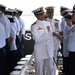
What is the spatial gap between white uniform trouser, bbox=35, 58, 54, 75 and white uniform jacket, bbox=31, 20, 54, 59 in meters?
0.08

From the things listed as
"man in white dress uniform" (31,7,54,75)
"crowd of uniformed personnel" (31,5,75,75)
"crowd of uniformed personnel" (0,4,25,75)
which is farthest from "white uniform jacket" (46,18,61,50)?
"crowd of uniformed personnel" (0,4,25,75)

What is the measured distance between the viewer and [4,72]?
→ 180 inches

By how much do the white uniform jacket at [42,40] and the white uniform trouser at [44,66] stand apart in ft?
0.27

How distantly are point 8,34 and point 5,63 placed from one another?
18.1 inches

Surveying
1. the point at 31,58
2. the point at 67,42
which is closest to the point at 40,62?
the point at 67,42

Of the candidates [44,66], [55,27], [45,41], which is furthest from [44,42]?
[55,27]

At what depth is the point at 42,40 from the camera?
4.35 m

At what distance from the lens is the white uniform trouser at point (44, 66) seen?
448 centimetres

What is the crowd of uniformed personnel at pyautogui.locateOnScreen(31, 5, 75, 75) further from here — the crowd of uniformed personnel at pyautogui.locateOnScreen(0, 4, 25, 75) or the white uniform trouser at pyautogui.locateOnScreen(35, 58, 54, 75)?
the crowd of uniformed personnel at pyautogui.locateOnScreen(0, 4, 25, 75)

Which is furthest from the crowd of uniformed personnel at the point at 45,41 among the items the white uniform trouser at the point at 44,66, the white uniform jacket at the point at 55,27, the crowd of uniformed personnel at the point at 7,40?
the crowd of uniformed personnel at the point at 7,40

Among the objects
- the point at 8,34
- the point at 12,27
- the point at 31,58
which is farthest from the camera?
the point at 31,58

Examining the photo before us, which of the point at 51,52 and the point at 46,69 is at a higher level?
the point at 51,52

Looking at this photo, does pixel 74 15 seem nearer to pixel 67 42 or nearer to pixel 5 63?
pixel 67 42

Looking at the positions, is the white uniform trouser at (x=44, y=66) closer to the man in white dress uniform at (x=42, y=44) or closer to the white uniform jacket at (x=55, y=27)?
the man in white dress uniform at (x=42, y=44)
